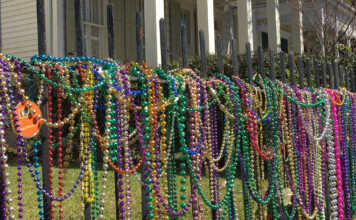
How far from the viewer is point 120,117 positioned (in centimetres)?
185

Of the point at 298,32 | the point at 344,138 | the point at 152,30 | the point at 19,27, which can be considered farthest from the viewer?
the point at 298,32

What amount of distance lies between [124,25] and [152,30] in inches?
143

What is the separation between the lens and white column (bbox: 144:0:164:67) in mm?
7895

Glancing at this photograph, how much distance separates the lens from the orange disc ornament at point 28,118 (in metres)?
1.54

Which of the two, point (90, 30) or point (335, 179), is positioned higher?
point (90, 30)

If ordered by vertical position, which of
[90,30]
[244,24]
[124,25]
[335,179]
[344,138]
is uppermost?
[124,25]

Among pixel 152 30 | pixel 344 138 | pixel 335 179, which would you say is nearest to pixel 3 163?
→ pixel 335 179

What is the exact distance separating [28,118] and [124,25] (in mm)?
10155

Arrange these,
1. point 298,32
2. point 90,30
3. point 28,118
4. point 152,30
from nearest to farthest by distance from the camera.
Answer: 1. point 28,118
2. point 152,30
3. point 90,30
4. point 298,32

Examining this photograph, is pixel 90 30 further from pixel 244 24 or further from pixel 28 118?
pixel 28 118

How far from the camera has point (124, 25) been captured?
37.2 ft

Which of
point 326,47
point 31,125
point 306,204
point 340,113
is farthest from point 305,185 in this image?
point 326,47

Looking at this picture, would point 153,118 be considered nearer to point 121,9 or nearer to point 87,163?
point 87,163

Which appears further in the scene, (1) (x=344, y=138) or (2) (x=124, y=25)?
(2) (x=124, y=25)
